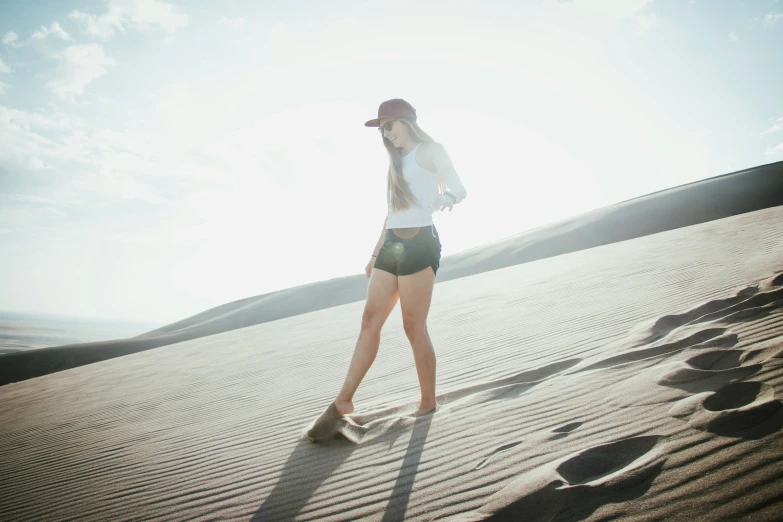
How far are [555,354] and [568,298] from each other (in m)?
Answer: 3.00

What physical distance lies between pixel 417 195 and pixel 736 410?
1655 millimetres

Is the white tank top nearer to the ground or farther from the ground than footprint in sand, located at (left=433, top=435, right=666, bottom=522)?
farther from the ground

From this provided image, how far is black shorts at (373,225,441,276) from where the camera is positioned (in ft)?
8.10

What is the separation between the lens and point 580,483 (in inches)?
61.2

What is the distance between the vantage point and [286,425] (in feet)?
10.3

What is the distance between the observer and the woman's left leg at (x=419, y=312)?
248cm

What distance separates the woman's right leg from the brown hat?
864 mm

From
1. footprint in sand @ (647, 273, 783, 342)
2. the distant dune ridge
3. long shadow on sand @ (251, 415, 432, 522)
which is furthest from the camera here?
the distant dune ridge

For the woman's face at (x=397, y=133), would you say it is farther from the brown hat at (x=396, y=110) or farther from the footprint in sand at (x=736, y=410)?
the footprint in sand at (x=736, y=410)

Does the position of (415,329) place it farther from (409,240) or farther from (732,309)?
(732,309)

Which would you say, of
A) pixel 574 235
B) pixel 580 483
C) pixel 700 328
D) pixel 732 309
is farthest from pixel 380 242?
pixel 574 235

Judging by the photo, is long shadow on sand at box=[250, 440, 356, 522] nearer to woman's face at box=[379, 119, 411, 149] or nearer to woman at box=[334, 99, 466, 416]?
woman at box=[334, 99, 466, 416]

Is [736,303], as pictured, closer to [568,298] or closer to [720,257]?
[568,298]

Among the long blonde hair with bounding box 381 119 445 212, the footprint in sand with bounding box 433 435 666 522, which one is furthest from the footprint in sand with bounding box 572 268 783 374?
the long blonde hair with bounding box 381 119 445 212
